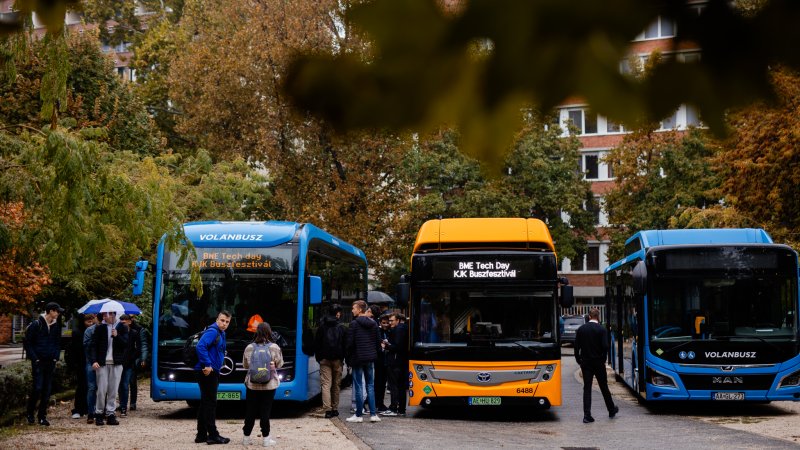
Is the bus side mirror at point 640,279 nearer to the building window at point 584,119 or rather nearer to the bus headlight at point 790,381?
the bus headlight at point 790,381

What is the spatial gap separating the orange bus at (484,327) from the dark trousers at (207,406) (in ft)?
12.2

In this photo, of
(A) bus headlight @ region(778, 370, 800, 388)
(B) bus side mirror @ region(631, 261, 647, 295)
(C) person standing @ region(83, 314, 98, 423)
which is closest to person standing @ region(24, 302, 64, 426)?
(C) person standing @ region(83, 314, 98, 423)

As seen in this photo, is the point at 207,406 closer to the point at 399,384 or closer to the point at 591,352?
the point at 399,384

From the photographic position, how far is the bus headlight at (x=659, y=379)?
697 inches

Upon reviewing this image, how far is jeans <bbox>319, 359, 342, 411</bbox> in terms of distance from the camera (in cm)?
1766

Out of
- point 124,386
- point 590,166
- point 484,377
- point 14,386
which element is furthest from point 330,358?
point 590,166

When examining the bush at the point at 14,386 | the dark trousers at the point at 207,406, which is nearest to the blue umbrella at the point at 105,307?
the bush at the point at 14,386

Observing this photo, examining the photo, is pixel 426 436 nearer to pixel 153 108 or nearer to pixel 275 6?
pixel 275 6

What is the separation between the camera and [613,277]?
85.8 feet

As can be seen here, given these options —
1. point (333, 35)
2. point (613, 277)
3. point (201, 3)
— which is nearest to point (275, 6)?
point (201, 3)

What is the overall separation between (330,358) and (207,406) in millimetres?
3943

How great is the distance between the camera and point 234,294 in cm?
1783

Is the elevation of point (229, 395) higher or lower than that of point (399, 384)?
lower

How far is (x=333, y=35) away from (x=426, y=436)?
13.9 metres
